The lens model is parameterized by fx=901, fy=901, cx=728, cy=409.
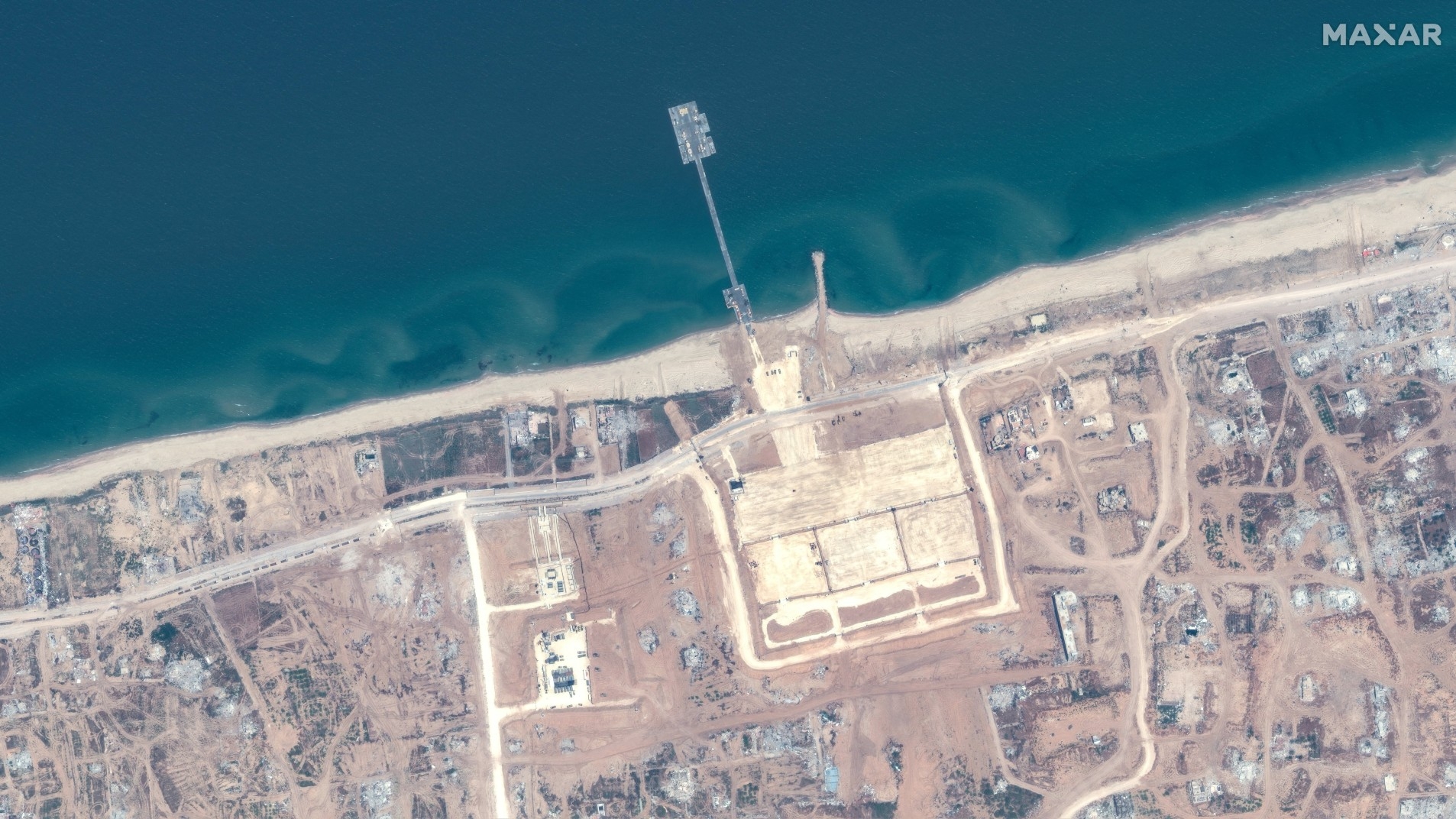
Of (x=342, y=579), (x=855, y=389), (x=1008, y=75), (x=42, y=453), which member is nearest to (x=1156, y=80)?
(x=1008, y=75)

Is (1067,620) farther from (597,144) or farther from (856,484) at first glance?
(597,144)

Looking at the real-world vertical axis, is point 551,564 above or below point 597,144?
below

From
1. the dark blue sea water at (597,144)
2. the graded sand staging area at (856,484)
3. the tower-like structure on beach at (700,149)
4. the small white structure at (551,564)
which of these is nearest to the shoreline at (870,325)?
the dark blue sea water at (597,144)

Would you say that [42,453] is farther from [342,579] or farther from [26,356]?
[342,579]

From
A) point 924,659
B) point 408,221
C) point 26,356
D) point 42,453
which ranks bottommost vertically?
point 924,659

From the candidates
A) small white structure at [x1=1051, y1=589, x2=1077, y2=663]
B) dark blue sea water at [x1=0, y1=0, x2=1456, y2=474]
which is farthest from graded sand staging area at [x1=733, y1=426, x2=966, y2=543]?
dark blue sea water at [x1=0, y1=0, x2=1456, y2=474]

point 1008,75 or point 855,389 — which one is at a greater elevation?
point 1008,75

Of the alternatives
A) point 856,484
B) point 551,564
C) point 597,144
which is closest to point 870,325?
→ point 856,484

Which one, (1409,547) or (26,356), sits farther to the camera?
(26,356)
